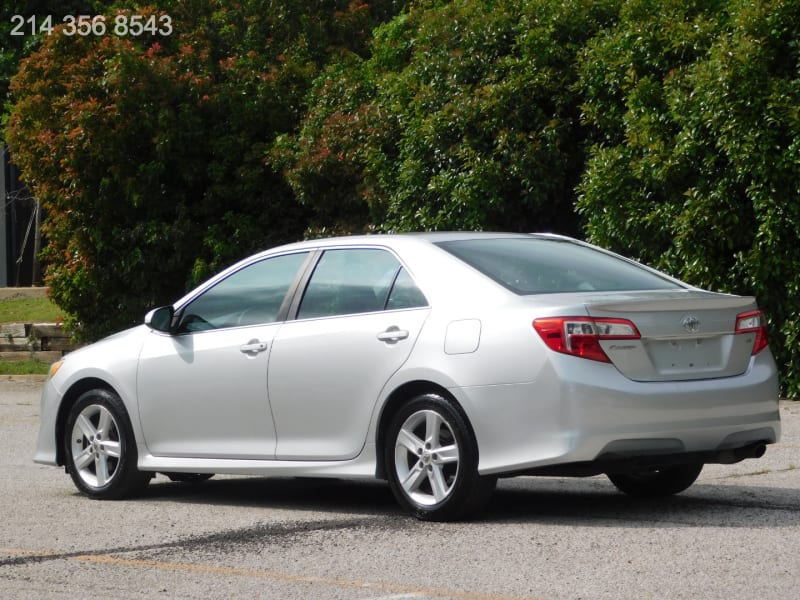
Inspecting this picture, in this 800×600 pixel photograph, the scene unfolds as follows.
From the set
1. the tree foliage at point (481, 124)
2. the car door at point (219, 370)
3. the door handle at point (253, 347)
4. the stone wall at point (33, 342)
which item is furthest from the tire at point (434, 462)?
the stone wall at point (33, 342)

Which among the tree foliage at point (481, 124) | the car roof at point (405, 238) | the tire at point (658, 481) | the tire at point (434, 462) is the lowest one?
the tire at point (658, 481)

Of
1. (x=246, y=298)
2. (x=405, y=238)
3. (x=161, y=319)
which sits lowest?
(x=161, y=319)

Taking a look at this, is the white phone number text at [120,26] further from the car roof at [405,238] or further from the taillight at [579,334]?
the taillight at [579,334]

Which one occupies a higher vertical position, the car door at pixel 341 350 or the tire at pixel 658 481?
the car door at pixel 341 350

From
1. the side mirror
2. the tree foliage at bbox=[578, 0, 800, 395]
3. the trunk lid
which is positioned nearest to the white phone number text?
the tree foliage at bbox=[578, 0, 800, 395]

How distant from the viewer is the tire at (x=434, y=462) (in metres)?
7.54

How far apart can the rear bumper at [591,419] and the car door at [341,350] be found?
0.62m

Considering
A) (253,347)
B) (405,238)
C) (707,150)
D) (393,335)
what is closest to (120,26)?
(707,150)

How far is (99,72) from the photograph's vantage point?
74.8ft

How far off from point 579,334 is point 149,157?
652 inches

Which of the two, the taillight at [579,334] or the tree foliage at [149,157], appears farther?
the tree foliage at [149,157]

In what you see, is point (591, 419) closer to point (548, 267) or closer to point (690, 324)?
point (690, 324)

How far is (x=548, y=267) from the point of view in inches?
326

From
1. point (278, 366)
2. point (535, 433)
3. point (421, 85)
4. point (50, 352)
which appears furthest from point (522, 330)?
point (50, 352)
